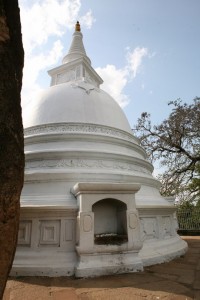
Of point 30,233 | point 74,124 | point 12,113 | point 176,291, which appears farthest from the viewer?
point 74,124

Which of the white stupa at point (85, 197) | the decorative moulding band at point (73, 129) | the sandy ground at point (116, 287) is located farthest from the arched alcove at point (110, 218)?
the decorative moulding band at point (73, 129)

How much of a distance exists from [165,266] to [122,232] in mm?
1231

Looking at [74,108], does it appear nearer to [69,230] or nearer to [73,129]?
[73,129]

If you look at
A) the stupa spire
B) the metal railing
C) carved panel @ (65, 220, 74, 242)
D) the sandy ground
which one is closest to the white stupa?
carved panel @ (65, 220, 74, 242)

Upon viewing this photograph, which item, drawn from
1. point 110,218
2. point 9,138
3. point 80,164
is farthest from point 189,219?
point 9,138

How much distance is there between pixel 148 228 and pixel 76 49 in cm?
1096

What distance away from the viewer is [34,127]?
27.5 ft

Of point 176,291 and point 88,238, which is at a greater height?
point 88,238

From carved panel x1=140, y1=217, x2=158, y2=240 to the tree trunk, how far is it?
15.6 ft

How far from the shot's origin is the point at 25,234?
17.2 feet

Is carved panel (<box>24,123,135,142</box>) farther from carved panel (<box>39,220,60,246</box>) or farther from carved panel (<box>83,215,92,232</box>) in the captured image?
carved panel (<box>83,215,92,232</box>)

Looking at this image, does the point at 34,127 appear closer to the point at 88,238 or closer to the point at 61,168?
the point at 61,168

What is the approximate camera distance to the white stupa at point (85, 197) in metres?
4.89

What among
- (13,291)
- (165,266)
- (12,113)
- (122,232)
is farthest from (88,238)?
(12,113)
